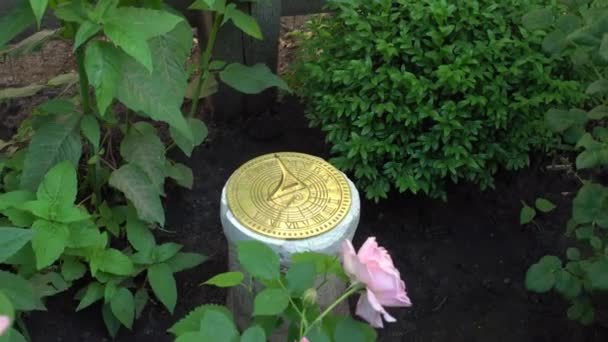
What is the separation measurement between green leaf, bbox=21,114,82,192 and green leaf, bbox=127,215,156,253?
1.08 ft

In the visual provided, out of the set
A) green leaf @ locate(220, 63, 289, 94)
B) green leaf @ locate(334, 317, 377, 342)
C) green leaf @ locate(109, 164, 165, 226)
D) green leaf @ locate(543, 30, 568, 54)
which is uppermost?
green leaf @ locate(543, 30, 568, 54)

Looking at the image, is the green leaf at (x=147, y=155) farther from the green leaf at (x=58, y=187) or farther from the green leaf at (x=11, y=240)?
the green leaf at (x=11, y=240)

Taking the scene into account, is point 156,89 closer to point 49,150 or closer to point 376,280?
point 49,150

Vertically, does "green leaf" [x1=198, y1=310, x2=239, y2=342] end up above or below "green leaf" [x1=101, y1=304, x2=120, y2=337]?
above

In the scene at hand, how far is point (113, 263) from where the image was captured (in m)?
2.42

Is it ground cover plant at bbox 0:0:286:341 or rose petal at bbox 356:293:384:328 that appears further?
ground cover plant at bbox 0:0:286:341

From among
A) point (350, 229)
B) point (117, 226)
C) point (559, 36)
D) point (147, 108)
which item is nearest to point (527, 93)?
point (559, 36)

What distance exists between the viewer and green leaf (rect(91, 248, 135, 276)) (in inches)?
94.8

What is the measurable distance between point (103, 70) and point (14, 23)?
34cm

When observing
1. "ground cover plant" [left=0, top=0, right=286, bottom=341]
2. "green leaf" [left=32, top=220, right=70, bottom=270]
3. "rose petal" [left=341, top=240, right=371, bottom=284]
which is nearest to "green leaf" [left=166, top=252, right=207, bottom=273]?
"ground cover plant" [left=0, top=0, right=286, bottom=341]

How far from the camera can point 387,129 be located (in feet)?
9.00

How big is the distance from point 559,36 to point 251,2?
1233mm

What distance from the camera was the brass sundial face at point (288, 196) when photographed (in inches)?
86.5

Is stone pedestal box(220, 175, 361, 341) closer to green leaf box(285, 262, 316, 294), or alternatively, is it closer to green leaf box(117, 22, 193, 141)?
green leaf box(117, 22, 193, 141)
